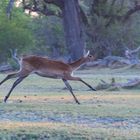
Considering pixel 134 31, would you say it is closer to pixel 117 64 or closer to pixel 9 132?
pixel 117 64

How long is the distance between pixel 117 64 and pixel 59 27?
71.8 ft

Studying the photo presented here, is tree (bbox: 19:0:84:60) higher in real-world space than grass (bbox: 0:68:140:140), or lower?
lower

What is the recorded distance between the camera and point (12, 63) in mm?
41531

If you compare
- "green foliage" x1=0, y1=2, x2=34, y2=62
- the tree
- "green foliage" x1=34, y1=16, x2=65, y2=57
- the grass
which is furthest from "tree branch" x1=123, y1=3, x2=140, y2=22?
the grass

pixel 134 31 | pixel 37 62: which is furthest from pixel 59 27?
pixel 37 62

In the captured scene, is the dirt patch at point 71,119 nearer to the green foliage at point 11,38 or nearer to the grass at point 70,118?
the grass at point 70,118

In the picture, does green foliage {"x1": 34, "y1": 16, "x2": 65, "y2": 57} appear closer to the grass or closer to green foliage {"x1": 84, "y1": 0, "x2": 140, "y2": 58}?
green foliage {"x1": 84, "y1": 0, "x2": 140, "y2": 58}

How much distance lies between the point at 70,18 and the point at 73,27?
786 millimetres

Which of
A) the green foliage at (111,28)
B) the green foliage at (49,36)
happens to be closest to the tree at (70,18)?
the green foliage at (111,28)

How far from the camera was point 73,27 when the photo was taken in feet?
127

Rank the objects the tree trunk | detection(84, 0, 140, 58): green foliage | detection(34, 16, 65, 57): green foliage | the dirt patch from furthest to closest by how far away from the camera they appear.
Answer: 1. detection(34, 16, 65, 57): green foliage
2. detection(84, 0, 140, 58): green foliage
3. the tree trunk
4. the dirt patch

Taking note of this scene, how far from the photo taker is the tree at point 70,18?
123ft

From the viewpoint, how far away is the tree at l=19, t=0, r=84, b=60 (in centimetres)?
3747

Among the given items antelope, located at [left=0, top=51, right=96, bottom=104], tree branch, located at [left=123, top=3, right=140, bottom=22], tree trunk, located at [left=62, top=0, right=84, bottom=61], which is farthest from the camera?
tree branch, located at [left=123, top=3, right=140, bottom=22]
